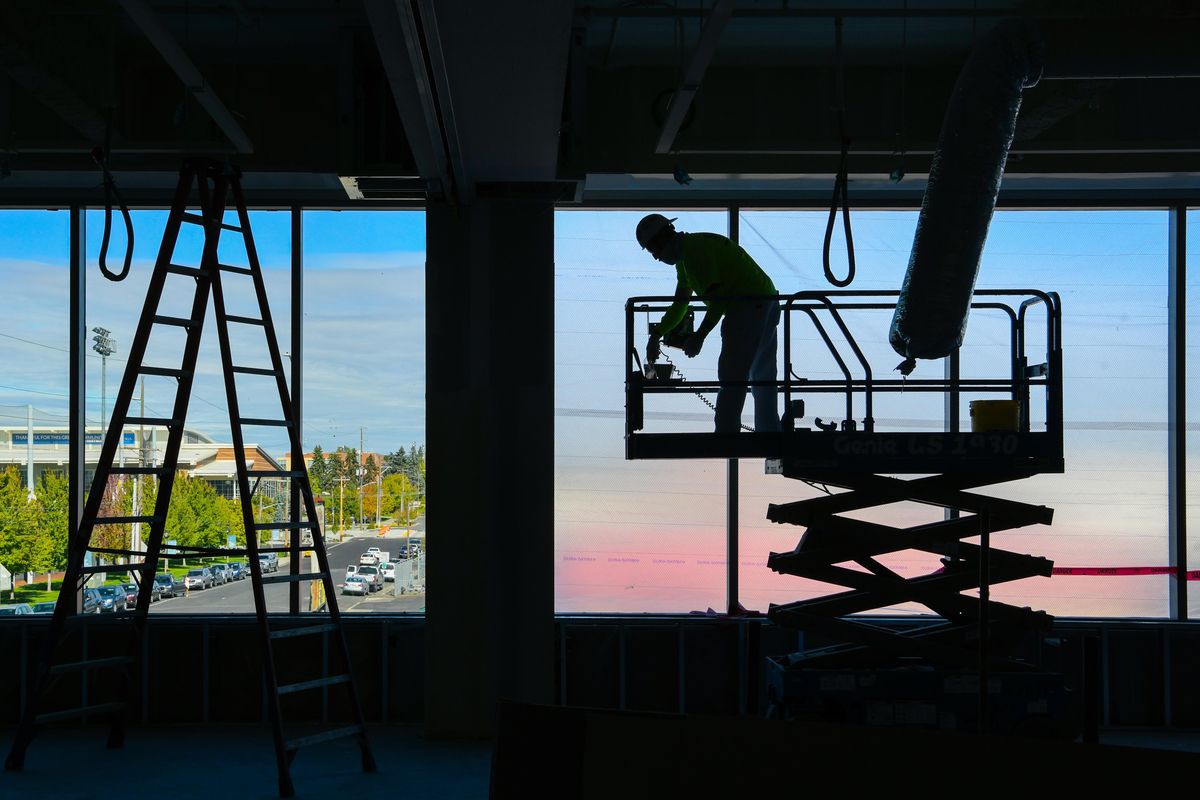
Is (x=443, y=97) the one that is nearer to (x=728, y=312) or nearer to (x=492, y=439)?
(x=728, y=312)

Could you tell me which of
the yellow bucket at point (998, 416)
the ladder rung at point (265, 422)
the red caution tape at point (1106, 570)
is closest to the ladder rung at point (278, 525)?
the ladder rung at point (265, 422)

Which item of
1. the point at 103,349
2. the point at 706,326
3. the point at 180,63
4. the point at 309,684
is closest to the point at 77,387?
the point at 103,349

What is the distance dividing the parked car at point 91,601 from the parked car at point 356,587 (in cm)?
181

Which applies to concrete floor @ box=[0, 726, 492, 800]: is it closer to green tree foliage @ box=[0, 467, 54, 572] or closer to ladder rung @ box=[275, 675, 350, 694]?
ladder rung @ box=[275, 675, 350, 694]

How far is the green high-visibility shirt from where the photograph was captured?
19.8 ft

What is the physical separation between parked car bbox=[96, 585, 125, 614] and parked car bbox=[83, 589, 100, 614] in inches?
0.5

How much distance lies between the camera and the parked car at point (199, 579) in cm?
804

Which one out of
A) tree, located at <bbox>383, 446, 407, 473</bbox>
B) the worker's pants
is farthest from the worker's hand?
tree, located at <bbox>383, 446, 407, 473</bbox>

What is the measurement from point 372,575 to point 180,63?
4.28 meters

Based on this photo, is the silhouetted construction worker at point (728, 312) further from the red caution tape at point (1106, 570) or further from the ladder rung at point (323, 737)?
the red caution tape at point (1106, 570)

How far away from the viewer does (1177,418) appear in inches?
312

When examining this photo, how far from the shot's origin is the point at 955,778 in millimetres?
2137

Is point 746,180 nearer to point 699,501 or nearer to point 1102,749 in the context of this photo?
point 699,501

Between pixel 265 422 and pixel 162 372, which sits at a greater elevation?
pixel 162 372
